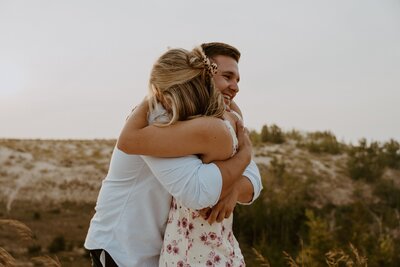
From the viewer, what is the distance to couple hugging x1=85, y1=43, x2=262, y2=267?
2.03 m

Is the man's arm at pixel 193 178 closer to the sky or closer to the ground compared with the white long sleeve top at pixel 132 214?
closer to the sky

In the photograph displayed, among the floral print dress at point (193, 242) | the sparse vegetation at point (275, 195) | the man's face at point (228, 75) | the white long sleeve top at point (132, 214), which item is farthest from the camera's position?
the sparse vegetation at point (275, 195)

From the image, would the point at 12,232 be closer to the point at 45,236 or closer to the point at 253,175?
the point at 45,236

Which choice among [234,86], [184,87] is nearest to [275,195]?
[234,86]

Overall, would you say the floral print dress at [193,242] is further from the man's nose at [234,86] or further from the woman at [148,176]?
the man's nose at [234,86]

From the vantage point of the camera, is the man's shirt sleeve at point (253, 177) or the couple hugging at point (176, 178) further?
the man's shirt sleeve at point (253, 177)

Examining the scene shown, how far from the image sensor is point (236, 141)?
226cm

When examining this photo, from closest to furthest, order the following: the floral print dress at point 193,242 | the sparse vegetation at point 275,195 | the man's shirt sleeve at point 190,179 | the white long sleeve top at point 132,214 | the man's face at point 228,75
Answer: the man's shirt sleeve at point 190,179 → the floral print dress at point 193,242 → the white long sleeve top at point 132,214 → the man's face at point 228,75 → the sparse vegetation at point 275,195

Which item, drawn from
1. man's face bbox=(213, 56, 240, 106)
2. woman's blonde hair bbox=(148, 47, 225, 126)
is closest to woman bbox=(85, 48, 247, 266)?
woman's blonde hair bbox=(148, 47, 225, 126)

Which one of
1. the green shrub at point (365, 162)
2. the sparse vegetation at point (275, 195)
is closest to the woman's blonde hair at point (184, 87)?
the sparse vegetation at point (275, 195)

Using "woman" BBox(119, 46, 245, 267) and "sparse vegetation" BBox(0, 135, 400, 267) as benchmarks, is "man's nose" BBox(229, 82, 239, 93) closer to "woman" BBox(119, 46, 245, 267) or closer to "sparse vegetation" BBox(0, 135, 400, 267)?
"woman" BBox(119, 46, 245, 267)

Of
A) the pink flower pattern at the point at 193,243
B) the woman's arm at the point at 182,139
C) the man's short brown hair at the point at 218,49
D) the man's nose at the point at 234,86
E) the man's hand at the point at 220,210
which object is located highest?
the man's short brown hair at the point at 218,49

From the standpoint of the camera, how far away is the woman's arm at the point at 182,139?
6.63ft

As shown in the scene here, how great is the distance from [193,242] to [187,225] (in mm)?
65
